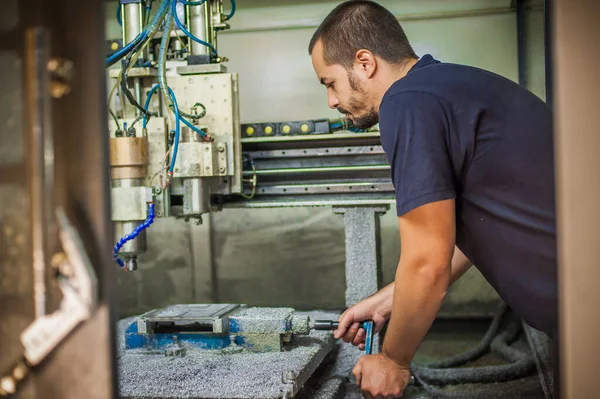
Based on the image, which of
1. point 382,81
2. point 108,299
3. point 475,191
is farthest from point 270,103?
point 108,299

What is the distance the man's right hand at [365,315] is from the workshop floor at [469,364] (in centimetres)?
45

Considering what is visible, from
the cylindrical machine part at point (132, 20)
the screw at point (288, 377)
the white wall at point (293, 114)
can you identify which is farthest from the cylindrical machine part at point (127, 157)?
the white wall at point (293, 114)

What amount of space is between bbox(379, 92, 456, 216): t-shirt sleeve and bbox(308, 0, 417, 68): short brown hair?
1.12ft

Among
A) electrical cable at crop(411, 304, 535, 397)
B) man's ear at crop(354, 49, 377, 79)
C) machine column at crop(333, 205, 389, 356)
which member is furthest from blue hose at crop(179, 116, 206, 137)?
electrical cable at crop(411, 304, 535, 397)

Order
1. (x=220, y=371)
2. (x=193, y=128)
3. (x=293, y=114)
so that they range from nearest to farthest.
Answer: (x=220, y=371), (x=193, y=128), (x=293, y=114)

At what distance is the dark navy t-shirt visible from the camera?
1.39 metres

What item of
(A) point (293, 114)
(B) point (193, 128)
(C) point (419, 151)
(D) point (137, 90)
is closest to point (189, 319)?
(B) point (193, 128)

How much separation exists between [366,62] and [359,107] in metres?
0.13

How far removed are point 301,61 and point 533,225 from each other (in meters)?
2.46

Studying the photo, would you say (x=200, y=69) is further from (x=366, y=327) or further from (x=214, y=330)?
(x=366, y=327)

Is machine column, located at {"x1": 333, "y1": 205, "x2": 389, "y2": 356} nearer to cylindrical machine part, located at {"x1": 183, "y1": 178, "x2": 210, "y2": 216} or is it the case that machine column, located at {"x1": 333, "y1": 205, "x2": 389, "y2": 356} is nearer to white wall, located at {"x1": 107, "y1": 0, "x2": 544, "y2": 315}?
cylindrical machine part, located at {"x1": 183, "y1": 178, "x2": 210, "y2": 216}

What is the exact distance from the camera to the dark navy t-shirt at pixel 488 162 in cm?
139

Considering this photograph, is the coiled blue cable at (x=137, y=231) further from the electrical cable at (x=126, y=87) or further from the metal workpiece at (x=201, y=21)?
the metal workpiece at (x=201, y=21)

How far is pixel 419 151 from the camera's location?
138cm
